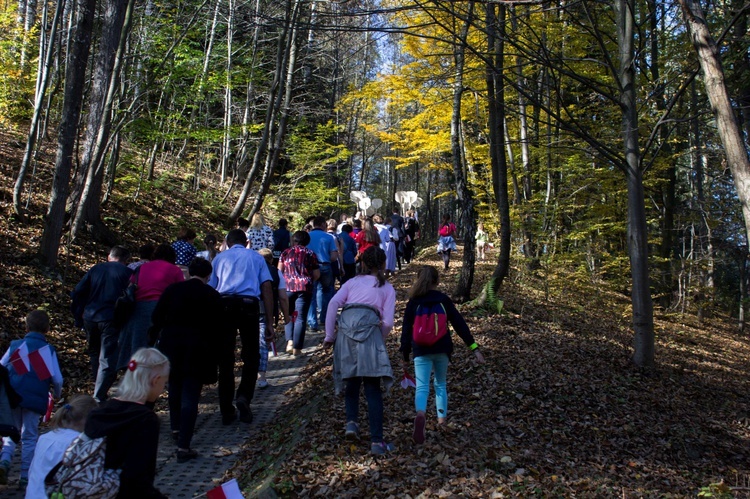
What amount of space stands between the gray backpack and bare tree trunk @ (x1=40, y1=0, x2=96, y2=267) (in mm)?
9256

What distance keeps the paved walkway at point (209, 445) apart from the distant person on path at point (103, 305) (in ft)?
3.07

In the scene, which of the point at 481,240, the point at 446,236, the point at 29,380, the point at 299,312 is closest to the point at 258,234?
the point at 299,312

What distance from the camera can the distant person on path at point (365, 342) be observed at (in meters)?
5.40

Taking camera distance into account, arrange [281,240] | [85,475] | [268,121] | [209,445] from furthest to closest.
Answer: [268,121] → [281,240] → [209,445] → [85,475]

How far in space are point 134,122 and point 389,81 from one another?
287 inches

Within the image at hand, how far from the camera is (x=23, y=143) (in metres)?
17.9

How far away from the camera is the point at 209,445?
21.5ft

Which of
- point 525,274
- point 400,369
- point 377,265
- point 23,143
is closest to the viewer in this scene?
point 377,265

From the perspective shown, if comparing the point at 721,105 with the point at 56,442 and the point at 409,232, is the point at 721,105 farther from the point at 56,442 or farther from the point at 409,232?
the point at 409,232

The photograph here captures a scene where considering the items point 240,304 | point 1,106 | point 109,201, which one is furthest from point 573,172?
point 1,106

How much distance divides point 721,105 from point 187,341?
19.0 ft

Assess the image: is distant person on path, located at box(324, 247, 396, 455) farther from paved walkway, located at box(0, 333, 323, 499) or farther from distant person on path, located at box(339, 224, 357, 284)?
distant person on path, located at box(339, 224, 357, 284)

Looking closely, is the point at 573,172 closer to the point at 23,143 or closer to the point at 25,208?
the point at 25,208

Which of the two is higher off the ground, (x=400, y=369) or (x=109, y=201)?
(x=109, y=201)
